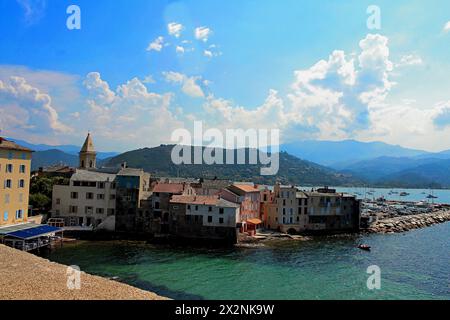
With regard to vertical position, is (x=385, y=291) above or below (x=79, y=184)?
below

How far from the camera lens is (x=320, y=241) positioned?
6619cm

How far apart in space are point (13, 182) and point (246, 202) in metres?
41.4

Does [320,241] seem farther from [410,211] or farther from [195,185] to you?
[410,211]

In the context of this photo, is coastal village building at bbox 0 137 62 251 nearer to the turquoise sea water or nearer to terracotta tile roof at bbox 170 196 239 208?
the turquoise sea water

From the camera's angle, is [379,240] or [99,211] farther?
[379,240]

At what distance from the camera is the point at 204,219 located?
5997cm

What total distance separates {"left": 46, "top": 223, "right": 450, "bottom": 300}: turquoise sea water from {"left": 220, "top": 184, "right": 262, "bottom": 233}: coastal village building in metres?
8.57

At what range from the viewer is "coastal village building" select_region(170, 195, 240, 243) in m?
59.3

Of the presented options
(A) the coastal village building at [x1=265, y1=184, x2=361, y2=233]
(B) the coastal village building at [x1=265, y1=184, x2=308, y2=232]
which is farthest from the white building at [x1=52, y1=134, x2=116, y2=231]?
(A) the coastal village building at [x1=265, y1=184, x2=361, y2=233]

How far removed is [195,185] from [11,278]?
49.3 meters

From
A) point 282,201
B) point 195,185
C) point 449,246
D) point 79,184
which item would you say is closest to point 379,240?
point 449,246

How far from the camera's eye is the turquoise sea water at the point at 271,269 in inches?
1398

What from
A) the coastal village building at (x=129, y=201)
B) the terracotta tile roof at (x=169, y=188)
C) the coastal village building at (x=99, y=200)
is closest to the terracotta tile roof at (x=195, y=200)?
the terracotta tile roof at (x=169, y=188)

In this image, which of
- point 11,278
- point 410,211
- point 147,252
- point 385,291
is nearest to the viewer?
point 11,278
